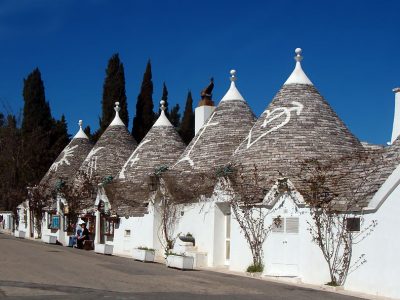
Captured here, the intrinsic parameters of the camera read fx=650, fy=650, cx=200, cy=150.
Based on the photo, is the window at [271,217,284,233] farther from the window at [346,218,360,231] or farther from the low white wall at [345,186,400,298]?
the low white wall at [345,186,400,298]

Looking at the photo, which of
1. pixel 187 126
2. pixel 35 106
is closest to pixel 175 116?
pixel 187 126

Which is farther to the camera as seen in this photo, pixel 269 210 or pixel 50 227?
pixel 50 227

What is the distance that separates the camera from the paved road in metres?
11.7

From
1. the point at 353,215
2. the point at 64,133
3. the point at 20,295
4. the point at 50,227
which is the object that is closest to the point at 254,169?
the point at 353,215

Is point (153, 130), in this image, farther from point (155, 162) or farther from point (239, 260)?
point (239, 260)

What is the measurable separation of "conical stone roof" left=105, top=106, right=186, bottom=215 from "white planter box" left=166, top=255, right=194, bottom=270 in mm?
7261

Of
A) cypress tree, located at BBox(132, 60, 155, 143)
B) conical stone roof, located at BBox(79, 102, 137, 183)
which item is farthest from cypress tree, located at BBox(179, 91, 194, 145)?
conical stone roof, located at BBox(79, 102, 137, 183)

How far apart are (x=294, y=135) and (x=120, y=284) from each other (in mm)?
9852

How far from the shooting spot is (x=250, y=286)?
14844mm

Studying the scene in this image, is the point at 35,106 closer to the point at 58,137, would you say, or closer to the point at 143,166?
the point at 58,137

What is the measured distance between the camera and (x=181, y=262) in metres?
19.1

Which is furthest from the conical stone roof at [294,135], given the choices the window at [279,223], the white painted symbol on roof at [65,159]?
the white painted symbol on roof at [65,159]

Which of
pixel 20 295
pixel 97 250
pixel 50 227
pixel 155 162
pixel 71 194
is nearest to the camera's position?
pixel 20 295

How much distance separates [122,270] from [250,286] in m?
3.97
